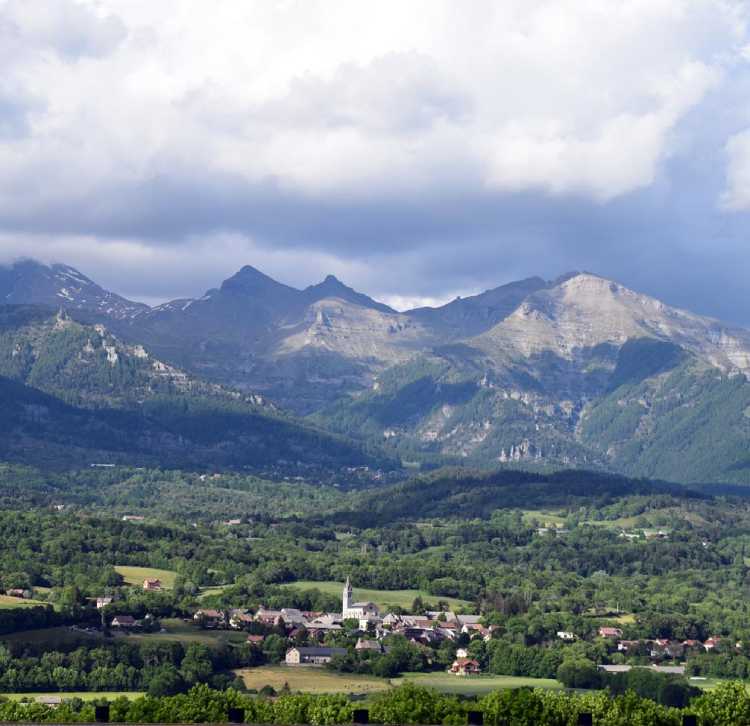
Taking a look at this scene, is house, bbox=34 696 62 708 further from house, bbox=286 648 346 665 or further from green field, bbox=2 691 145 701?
house, bbox=286 648 346 665

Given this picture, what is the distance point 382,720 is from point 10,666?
210ft

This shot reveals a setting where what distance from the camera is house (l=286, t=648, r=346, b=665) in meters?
195

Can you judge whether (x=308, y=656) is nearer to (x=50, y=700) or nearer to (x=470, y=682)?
(x=470, y=682)

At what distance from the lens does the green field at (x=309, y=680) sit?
170 meters

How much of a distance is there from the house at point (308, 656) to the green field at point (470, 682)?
31.5ft

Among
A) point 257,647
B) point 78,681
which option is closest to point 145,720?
point 78,681

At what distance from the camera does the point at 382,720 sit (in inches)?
4734

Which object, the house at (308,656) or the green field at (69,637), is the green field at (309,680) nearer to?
the house at (308,656)

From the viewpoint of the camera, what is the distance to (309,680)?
582 ft

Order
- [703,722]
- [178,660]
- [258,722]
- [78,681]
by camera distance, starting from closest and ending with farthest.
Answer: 1. [258,722]
2. [703,722]
3. [78,681]
4. [178,660]

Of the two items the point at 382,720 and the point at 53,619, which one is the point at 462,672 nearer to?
the point at 53,619

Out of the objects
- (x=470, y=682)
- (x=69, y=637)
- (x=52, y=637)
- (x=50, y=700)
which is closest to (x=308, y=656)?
(x=470, y=682)

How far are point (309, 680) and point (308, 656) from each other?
2042cm

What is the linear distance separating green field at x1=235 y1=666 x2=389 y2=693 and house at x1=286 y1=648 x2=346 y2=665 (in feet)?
11.4
